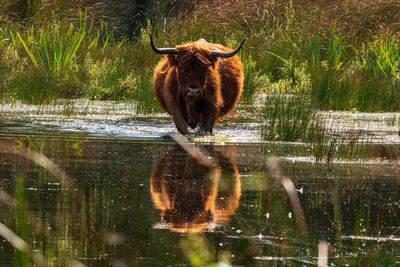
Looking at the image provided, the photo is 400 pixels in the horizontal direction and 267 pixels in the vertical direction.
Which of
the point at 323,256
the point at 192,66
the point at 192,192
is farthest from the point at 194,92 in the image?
the point at 323,256

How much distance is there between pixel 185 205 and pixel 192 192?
49 cm

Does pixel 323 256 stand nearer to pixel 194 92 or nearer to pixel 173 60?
pixel 194 92

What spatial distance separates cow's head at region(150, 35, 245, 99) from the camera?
9602mm

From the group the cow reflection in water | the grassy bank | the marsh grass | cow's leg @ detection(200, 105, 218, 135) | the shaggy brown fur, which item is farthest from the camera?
the grassy bank

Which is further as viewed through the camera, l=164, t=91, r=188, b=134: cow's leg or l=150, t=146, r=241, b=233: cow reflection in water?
l=164, t=91, r=188, b=134: cow's leg

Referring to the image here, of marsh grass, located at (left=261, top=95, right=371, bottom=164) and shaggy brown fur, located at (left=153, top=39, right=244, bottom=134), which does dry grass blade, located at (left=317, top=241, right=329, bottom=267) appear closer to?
marsh grass, located at (left=261, top=95, right=371, bottom=164)

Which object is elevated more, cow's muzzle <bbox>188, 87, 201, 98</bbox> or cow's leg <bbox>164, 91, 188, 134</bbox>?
cow's muzzle <bbox>188, 87, 201, 98</bbox>

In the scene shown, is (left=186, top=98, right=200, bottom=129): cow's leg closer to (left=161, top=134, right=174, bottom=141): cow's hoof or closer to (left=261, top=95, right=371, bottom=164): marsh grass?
(left=161, top=134, right=174, bottom=141): cow's hoof

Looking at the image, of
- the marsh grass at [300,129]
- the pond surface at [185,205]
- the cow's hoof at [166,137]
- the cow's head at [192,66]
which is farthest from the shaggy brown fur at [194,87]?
the pond surface at [185,205]

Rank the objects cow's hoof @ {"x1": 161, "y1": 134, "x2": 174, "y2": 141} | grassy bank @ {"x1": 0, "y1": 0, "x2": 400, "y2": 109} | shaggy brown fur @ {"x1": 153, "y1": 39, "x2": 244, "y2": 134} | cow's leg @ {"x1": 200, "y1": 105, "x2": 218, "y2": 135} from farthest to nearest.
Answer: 1. grassy bank @ {"x1": 0, "y1": 0, "x2": 400, "y2": 109}
2. cow's leg @ {"x1": 200, "y1": 105, "x2": 218, "y2": 135}
3. shaggy brown fur @ {"x1": 153, "y1": 39, "x2": 244, "y2": 134}
4. cow's hoof @ {"x1": 161, "y1": 134, "x2": 174, "y2": 141}

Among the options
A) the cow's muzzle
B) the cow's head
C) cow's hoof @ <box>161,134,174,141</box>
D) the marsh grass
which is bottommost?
cow's hoof @ <box>161,134,174,141</box>

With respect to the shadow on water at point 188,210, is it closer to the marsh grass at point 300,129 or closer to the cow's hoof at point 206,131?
the marsh grass at point 300,129

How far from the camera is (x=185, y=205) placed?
203 inches

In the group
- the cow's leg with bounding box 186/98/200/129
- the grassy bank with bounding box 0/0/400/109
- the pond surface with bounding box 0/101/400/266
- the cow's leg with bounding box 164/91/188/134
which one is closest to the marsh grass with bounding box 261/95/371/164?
the pond surface with bounding box 0/101/400/266
